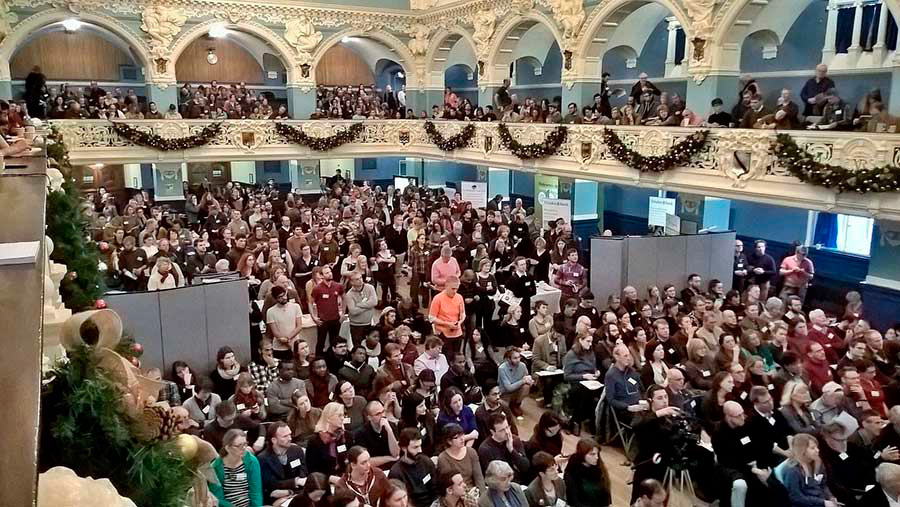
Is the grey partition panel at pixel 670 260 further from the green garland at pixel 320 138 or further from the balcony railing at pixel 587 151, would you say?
the green garland at pixel 320 138

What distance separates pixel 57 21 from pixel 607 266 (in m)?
15.9

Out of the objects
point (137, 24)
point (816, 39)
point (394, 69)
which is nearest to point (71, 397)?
point (816, 39)

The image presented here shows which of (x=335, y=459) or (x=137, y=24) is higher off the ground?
(x=137, y=24)

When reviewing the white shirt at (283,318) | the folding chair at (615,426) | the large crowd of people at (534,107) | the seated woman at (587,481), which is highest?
the large crowd of people at (534,107)

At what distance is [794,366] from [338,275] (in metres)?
6.53

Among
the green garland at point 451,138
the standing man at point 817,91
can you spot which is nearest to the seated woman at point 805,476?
the standing man at point 817,91

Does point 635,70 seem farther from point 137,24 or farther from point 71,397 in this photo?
point 71,397

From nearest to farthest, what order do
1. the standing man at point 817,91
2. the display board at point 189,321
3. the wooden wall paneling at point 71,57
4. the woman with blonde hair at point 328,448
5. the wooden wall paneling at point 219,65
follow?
the woman with blonde hair at point 328,448, the display board at point 189,321, the standing man at point 817,91, the wooden wall paneling at point 71,57, the wooden wall paneling at point 219,65

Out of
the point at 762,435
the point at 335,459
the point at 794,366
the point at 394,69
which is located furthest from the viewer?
the point at 394,69

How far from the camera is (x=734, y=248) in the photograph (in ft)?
39.1

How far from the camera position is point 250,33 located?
2022cm

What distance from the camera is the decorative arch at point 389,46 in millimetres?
21109

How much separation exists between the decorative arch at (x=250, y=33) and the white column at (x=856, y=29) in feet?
47.5

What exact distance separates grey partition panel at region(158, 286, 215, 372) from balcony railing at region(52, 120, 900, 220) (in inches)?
337
